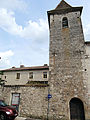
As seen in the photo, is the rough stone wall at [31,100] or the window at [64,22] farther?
the window at [64,22]

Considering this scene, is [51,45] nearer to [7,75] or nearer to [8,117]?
[8,117]

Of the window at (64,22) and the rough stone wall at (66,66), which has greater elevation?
the window at (64,22)

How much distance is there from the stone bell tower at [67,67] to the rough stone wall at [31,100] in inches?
27.2

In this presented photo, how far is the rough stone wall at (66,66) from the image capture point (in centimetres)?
901

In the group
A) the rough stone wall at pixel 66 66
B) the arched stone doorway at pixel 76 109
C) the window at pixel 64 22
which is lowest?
the arched stone doorway at pixel 76 109

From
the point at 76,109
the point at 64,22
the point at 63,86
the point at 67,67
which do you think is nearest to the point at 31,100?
the point at 63,86

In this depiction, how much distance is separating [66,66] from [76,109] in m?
4.08

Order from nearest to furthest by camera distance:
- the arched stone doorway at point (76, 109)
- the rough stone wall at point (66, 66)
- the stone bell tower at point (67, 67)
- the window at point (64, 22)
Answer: the arched stone doorway at point (76, 109), the stone bell tower at point (67, 67), the rough stone wall at point (66, 66), the window at point (64, 22)

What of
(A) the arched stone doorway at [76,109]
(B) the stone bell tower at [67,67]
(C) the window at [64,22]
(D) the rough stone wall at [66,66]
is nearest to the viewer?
(A) the arched stone doorway at [76,109]

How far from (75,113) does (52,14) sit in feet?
39.3

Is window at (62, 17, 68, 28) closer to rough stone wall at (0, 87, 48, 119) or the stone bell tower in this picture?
the stone bell tower

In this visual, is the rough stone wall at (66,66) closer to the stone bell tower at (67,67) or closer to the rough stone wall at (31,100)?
the stone bell tower at (67,67)

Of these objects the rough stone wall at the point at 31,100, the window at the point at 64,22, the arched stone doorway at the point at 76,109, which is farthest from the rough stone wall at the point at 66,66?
the rough stone wall at the point at 31,100

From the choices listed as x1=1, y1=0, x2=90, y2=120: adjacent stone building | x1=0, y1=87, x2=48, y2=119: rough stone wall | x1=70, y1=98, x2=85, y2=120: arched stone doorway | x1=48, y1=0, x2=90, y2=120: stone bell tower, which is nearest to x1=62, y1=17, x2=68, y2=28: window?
x1=48, y1=0, x2=90, y2=120: stone bell tower
